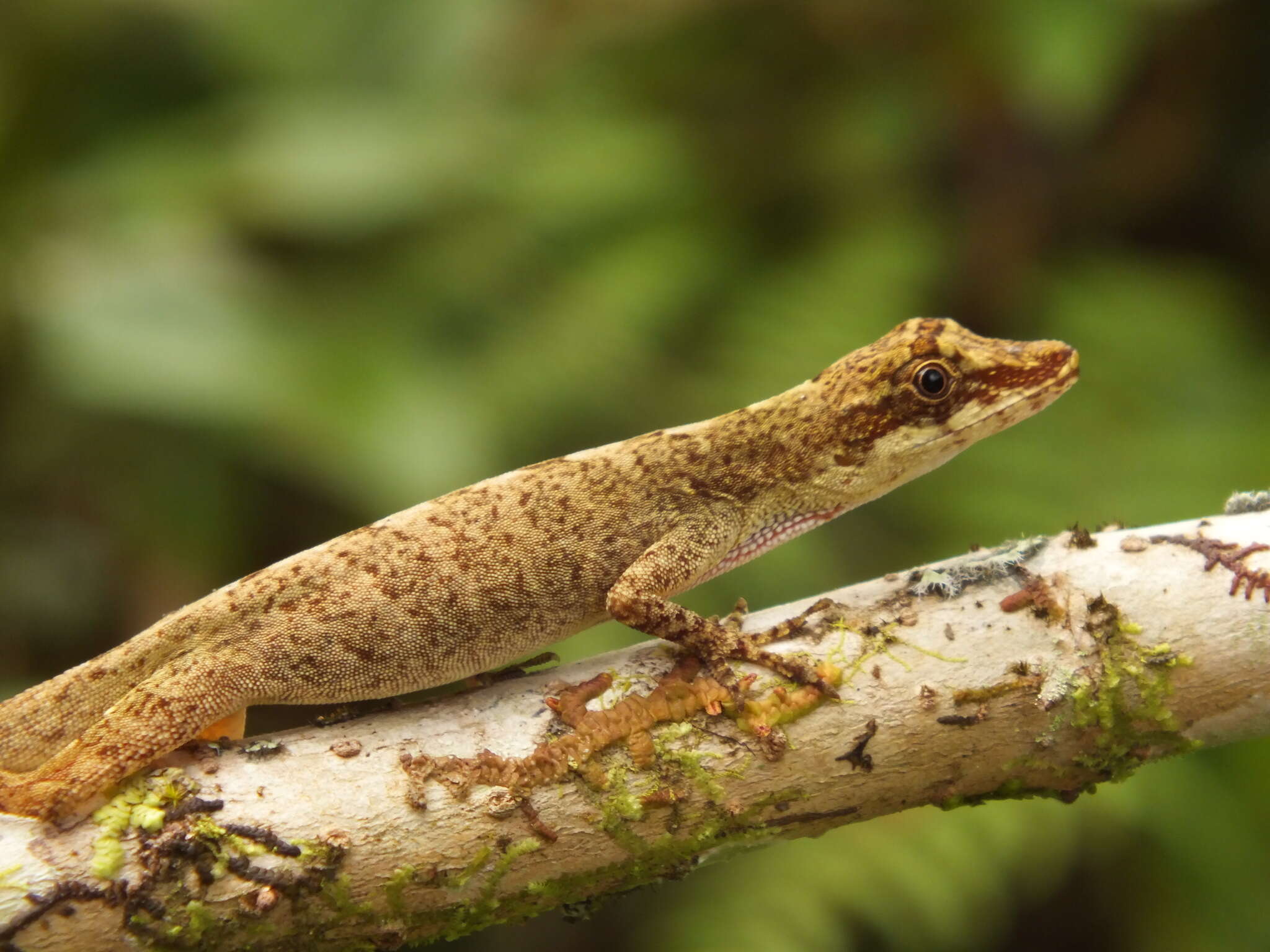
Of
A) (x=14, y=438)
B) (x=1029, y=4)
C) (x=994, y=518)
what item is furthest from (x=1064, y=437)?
(x=14, y=438)

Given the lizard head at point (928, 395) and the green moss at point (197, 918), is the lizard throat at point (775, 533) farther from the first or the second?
the green moss at point (197, 918)

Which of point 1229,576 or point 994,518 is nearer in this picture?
point 1229,576

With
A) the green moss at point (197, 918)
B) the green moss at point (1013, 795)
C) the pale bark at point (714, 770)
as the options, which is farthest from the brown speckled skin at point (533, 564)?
the green moss at point (1013, 795)

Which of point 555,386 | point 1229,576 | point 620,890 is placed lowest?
Answer: point 620,890

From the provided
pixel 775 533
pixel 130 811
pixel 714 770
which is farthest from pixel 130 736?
pixel 775 533

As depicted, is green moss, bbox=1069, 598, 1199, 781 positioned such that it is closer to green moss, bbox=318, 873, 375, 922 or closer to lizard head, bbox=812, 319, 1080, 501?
lizard head, bbox=812, 319, 1080, 501

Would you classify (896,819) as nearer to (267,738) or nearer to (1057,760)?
(1057,760)
